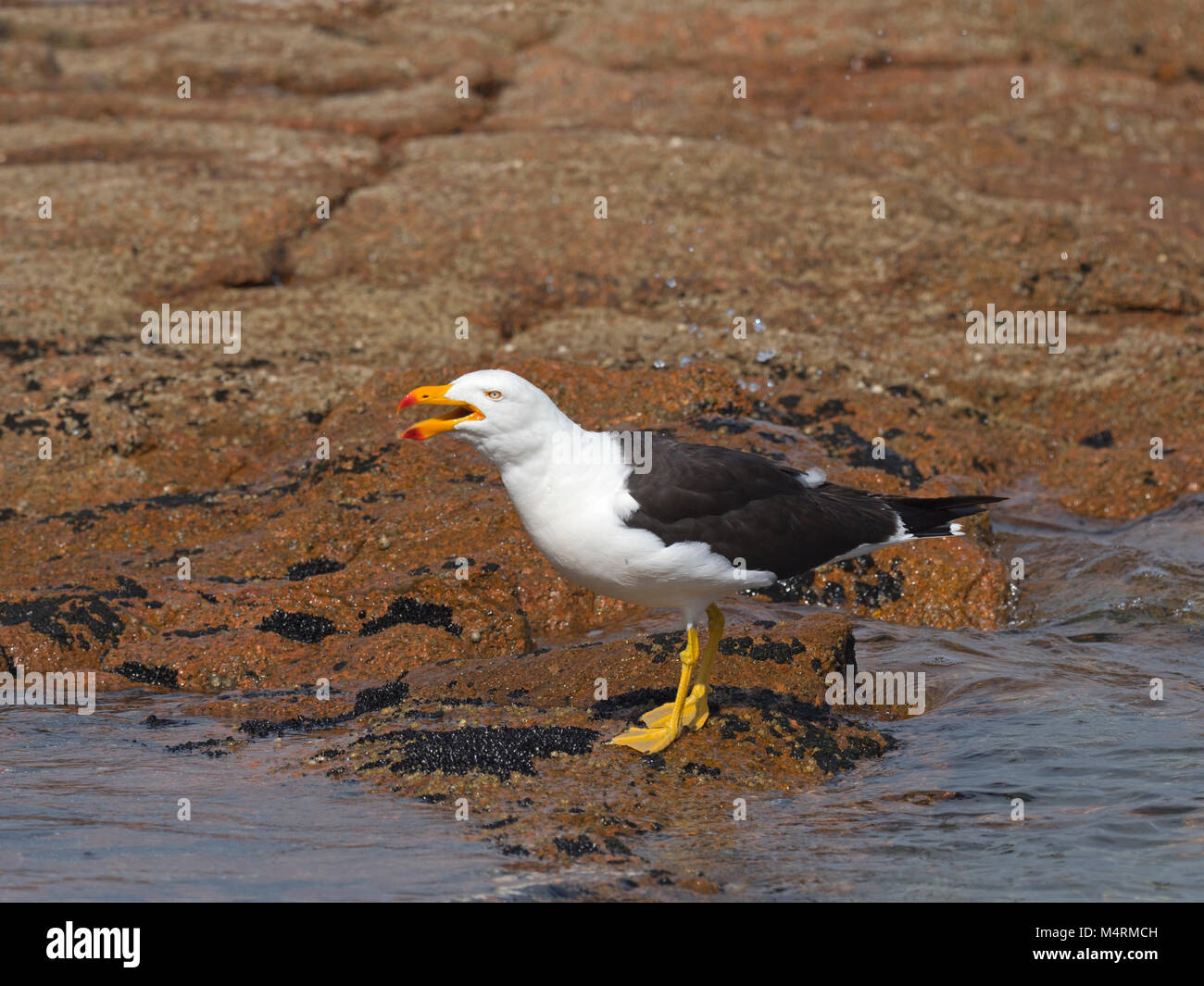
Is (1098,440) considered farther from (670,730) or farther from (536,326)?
(670,730)

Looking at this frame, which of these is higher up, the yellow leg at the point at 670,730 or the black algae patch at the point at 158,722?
the yellow leg at the point at 670,730

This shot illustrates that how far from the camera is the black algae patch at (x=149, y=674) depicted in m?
8.81

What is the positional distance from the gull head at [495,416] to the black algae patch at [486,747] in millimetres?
1510

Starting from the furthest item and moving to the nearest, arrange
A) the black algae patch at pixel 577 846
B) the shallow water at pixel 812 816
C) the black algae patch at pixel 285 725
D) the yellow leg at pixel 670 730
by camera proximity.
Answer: the black algae patch at pixel 285 725
the yellow leg at pixel 670 730
the black algae patch at pixel 577 846
the shallow water at pixel 812 816

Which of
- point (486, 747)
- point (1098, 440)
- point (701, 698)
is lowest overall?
point (486, 747)

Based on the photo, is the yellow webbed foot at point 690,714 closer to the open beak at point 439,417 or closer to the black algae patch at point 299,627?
the open beak at point 439,417

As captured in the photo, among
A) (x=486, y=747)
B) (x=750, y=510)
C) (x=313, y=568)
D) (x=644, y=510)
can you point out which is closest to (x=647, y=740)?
(x=486, y=747)

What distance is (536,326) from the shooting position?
15.5 meters

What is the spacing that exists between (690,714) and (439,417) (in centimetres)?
219

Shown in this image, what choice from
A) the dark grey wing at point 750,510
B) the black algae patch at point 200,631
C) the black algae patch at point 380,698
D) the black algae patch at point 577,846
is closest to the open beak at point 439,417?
the dark grey wing at point 750,510

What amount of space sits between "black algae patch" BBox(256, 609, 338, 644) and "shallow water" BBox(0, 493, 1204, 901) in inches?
35.6

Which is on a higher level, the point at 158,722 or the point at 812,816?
the point at 158,722

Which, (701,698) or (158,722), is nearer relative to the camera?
(701,698)
